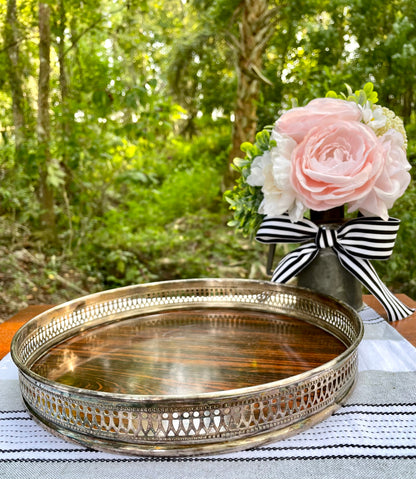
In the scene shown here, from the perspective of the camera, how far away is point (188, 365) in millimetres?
560

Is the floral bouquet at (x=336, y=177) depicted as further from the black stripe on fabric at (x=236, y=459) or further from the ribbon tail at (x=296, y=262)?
the black stripe on fabric at (x=236, y=459)

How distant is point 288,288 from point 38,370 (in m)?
0.34

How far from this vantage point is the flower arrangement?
65 centimetres

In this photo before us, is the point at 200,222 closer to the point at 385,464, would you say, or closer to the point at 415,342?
the point at 415,342

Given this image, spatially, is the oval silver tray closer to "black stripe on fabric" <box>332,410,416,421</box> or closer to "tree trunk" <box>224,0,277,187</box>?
"black stripe on fabric" <box>332,410,416,421</box>

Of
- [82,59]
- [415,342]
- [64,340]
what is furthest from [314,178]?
[82,59]

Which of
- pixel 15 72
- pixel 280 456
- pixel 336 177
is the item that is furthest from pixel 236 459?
pixel 15 72

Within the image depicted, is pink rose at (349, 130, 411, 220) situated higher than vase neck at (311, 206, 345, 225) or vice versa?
pink rose at (349, 130, 411, 220)

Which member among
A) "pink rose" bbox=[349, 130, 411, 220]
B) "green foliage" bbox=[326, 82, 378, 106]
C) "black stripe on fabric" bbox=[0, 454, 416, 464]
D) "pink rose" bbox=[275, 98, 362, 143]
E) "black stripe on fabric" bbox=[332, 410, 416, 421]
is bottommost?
"black stripe on fabric" bbox=[332, 410, 416, 421]

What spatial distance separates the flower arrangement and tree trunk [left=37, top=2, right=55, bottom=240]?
1713 millimetres

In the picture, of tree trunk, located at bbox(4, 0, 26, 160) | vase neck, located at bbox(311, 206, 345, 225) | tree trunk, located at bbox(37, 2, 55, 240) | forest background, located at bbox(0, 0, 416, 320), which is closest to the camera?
vase neck, located at bbox(311, 206, 345, 225)

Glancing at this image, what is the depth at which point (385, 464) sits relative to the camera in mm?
400

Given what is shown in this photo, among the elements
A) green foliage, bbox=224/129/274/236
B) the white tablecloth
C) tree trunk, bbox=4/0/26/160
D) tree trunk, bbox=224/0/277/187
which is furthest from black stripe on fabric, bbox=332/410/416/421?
tree trunk, bbox=4/0/26/160

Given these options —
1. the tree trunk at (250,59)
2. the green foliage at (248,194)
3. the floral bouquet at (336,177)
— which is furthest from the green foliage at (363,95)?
the tree trunk at (250,59)
